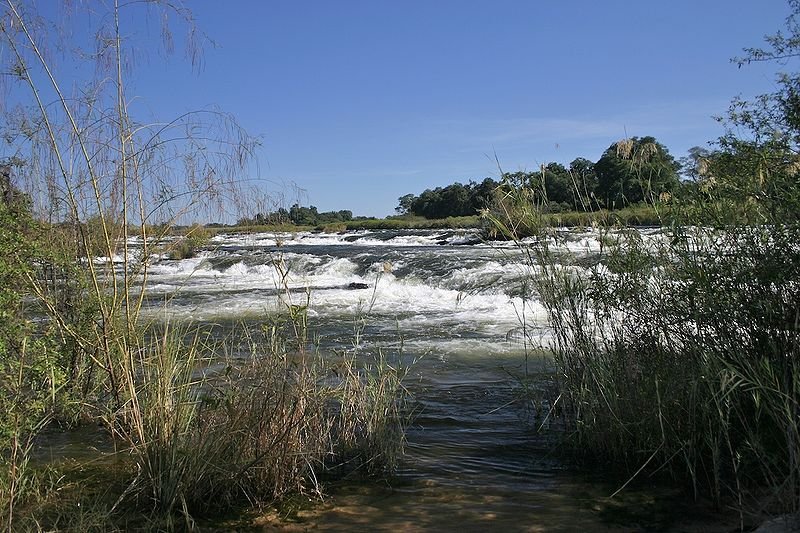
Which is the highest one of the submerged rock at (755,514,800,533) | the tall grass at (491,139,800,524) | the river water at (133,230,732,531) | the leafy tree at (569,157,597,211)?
the leafy tree at (569,157,597,211)

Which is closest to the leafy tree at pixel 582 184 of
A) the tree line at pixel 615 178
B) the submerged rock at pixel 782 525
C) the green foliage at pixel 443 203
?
the tree line at pixel 615 178

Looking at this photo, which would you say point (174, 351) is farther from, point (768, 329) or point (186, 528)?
point (768, 329)

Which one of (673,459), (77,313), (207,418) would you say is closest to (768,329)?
(673,459)

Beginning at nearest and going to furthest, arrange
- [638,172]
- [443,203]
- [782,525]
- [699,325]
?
[782,525], [699,325], [638,172], [443,203]

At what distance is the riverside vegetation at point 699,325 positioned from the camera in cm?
352

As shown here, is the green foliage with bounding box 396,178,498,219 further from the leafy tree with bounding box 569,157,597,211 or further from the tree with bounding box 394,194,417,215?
the leafy tree with bounding box 569,157,597,211

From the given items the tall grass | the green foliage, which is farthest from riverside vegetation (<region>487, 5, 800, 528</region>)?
the green foliage

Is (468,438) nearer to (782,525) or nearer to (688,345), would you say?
(688,345)

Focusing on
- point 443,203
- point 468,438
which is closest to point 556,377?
point 468,438

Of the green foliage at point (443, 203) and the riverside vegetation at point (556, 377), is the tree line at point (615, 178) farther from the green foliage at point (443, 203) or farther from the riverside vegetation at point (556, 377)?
the green foliage at point (443, 203)

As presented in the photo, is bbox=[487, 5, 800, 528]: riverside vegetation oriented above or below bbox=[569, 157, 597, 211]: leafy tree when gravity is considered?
below

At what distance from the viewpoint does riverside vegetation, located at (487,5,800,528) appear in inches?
139

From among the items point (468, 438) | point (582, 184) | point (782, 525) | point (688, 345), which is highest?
point (582, 184)

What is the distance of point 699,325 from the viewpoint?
400 centimetres
